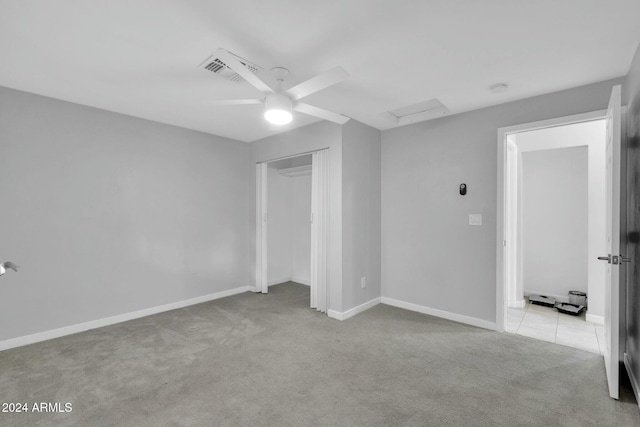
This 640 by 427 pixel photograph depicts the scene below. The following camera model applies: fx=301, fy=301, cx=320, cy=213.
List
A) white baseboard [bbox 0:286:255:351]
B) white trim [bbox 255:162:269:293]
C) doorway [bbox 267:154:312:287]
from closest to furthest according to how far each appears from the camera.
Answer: white baseboard [bbox 0:286:255:351]
white trim [bbox 255:162:269:293]
doorway [bbox 267:154:312:287]

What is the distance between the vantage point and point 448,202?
3551mm

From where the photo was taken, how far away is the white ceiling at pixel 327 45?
1.72 meters

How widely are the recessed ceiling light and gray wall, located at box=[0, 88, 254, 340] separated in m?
3.50

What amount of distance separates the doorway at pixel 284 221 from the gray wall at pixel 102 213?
48 centimetres

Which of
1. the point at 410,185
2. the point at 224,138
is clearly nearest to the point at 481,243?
the point at 410,185

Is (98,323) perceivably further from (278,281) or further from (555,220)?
(555,220)

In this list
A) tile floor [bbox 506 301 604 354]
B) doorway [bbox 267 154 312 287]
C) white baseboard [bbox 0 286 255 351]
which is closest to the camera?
white baseboard [bbox 0 286 255 351]

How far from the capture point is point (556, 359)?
2.58m

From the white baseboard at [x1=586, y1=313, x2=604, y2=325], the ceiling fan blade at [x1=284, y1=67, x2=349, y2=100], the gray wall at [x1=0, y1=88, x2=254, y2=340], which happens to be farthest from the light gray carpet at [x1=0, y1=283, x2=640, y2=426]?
the ceiling fan blade at [x1=284, y1=67, x2=349, y2=100]

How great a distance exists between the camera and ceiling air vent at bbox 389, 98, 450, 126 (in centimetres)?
342

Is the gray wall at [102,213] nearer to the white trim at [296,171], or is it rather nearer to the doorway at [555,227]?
the white trim at [296,171]

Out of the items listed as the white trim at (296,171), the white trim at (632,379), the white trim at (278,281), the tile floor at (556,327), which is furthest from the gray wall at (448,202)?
the white trim at (278,281)

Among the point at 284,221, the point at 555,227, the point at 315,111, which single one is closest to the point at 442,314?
the point at 555,227

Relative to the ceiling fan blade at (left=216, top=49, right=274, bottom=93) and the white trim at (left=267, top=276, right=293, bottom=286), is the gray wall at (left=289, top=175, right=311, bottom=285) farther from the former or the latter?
the ceiling fan blade at (left=216, top=49, right=274, bottom=93)
